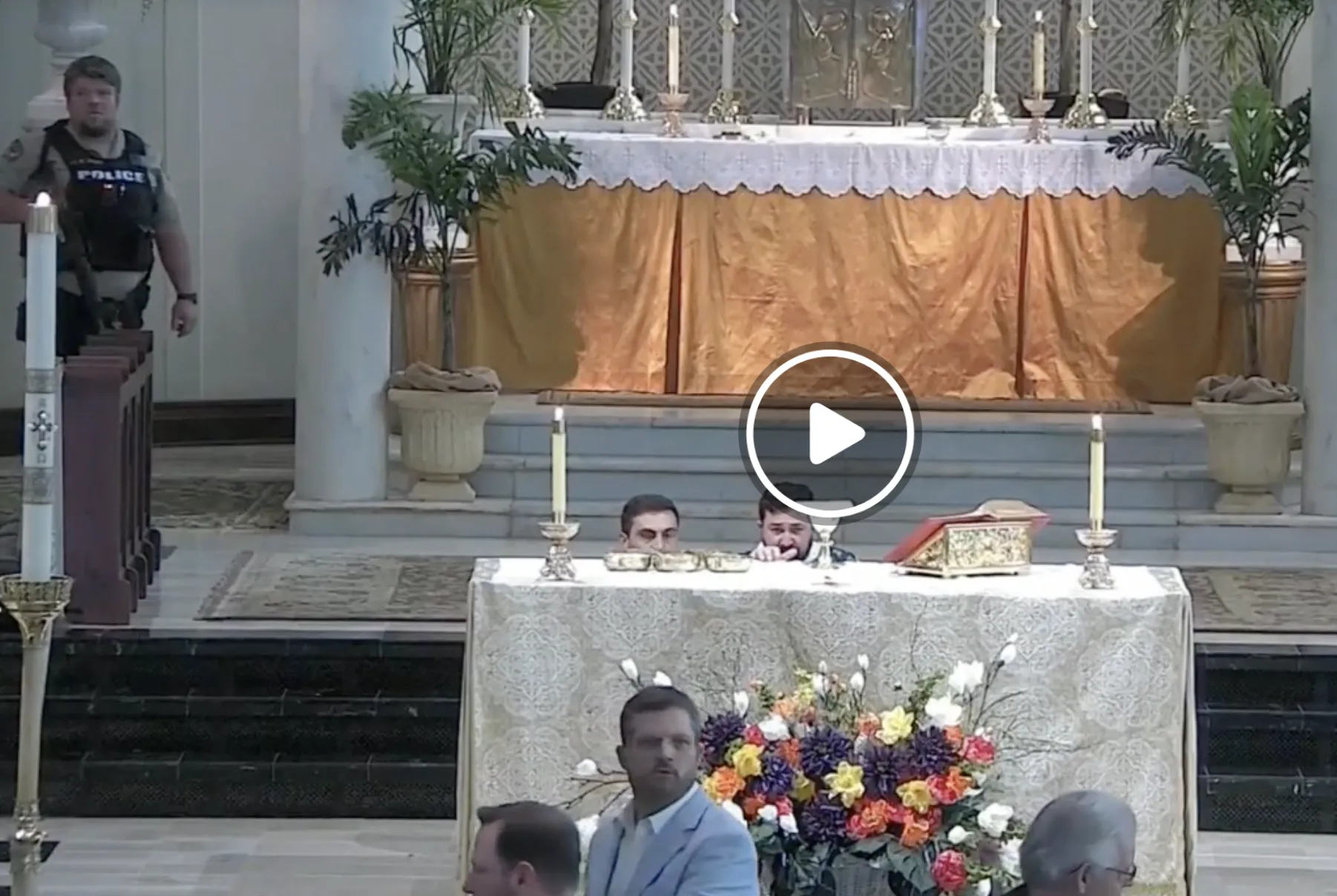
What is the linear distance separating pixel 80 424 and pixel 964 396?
14.9 feet

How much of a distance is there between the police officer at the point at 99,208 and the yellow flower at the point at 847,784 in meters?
4.35

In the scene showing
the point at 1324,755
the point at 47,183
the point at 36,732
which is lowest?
the point at 1324,755

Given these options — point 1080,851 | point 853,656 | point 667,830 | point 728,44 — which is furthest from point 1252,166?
point 1080,851

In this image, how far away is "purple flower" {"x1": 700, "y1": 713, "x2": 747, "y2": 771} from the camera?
5.18m

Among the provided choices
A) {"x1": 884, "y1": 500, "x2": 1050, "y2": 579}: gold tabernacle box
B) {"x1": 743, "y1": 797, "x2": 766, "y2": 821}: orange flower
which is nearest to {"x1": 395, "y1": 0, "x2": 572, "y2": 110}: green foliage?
{"x1": 884, "y1": 500, "x2": 1050, "y2": 579}: gold tabernacle box

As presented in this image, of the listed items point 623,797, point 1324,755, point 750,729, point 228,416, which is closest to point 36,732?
point 750,729

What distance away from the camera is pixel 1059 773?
581 cm

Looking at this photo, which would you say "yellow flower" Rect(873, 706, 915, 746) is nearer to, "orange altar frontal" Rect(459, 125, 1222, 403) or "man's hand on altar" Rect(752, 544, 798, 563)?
"man's hand on altar" Rect(752, 544, 798, 563)

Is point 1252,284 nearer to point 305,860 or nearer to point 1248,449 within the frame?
point 1248,449

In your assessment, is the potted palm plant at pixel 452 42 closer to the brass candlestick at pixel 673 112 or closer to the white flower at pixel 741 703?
the brass candlestick at pixel 673 112

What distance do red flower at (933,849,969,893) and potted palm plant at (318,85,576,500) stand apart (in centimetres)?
502

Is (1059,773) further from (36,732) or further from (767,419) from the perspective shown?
(767,419)

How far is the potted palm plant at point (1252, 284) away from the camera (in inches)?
384

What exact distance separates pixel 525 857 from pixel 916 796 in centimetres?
174
